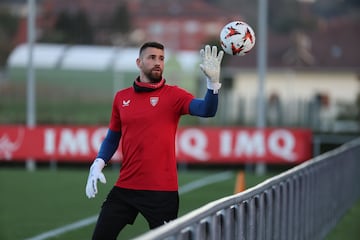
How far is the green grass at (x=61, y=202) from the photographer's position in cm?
1423

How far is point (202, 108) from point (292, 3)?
50730mm

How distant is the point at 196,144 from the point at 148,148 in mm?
19343

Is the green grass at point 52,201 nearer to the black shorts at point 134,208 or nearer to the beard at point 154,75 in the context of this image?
the black shorts at point 134,208

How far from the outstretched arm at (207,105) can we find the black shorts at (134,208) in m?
0.73

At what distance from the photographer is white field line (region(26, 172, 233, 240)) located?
1371cm

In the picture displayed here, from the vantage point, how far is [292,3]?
190 ft

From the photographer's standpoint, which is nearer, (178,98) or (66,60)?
(178,98)

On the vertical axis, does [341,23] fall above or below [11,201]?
above

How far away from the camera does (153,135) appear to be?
8156 mm

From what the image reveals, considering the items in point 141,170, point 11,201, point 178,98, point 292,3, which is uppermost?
point 292,3

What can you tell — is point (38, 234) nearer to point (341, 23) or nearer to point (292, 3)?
point (292, 3)

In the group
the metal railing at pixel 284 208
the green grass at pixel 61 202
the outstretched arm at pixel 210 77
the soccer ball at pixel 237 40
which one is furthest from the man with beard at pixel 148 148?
the green grass at pixel 61 202

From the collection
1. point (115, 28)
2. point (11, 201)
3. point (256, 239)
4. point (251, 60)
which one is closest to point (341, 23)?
point (251, 60)

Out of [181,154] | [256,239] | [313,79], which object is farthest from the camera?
[313,79]
